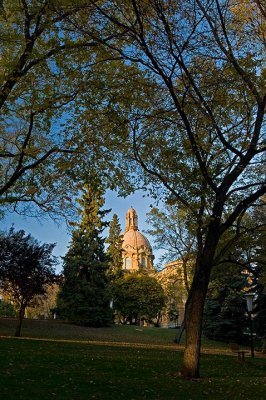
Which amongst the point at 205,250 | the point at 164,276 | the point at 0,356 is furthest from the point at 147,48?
the point at 164,276

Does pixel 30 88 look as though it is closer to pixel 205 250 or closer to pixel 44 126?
pixel 44 126

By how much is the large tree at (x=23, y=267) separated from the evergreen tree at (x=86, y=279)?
1304cm

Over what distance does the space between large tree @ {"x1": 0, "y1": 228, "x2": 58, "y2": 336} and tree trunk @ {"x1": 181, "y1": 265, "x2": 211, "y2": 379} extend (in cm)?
1452

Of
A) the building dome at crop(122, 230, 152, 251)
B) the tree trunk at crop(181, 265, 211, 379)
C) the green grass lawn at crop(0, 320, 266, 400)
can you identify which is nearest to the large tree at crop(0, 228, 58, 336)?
the green grass lawn at crop(0, 320, 266, 400)

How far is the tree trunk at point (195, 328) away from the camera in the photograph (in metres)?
10.9

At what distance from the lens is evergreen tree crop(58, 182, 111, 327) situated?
38.2 m

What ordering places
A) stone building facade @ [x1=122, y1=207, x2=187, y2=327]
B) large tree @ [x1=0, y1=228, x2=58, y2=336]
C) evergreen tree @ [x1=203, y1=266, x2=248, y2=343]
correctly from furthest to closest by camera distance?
stone building facade @ [x1=122, y1=207, x2=187, y2=327]
evergreen tree @ [x1=203, y1=266, x2=248, y2=343]
large tree @ [x1=0, y1=228, x2=58, y2=336]

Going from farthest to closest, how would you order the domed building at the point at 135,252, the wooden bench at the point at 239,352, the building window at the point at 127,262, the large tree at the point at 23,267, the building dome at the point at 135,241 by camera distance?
1. the building dome at the point at 135,241
2. the building window at the point at 127,262
3. the domed building at the point at 135,252
4. the large tree at the point at 23,267
5. the wooden bench at the point at 239,352

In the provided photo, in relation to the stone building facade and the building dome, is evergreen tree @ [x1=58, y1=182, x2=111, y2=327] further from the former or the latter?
the building dome

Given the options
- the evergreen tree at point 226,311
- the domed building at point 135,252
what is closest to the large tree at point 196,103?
the evergreen tree at point 226,311

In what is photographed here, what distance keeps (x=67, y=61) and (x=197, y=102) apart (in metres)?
3.94

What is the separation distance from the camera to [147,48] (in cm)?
1030

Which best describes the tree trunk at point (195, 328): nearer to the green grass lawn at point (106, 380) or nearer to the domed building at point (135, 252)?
the green grass lawn at point (106, 380)

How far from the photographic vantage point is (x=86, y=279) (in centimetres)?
3981
